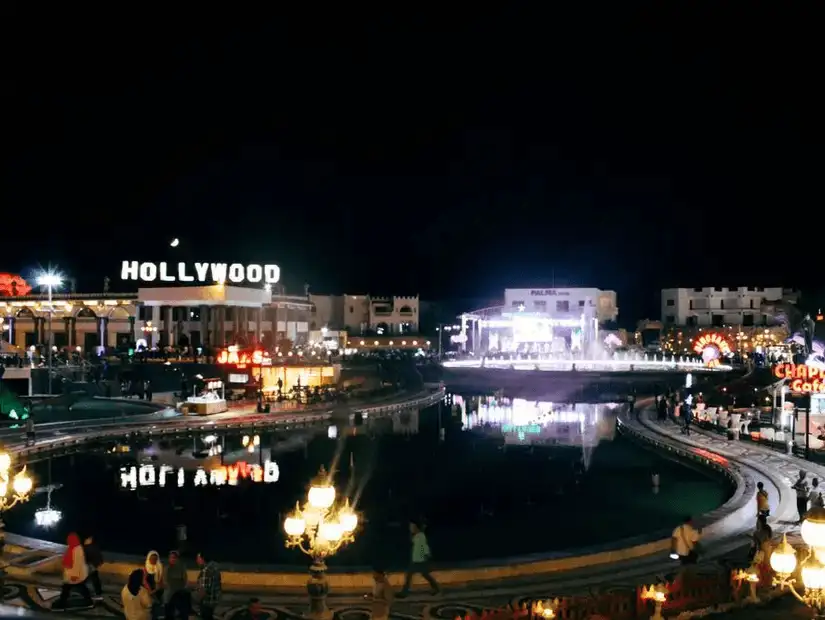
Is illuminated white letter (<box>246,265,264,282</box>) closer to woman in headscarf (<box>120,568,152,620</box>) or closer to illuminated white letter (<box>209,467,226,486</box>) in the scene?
illuminated white letter (<box>209,467,226,486</box>)

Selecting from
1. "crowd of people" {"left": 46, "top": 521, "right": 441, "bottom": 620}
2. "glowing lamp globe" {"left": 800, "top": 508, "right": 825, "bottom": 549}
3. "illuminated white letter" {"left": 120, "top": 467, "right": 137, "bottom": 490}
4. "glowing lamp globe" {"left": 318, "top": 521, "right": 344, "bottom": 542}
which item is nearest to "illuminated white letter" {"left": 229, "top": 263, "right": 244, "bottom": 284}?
"illuminated white letter" {"left": 120, "top": 467, "right": 137, "bottom": 490}

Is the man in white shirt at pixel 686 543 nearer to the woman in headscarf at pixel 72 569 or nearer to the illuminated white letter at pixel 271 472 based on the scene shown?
the woman in headscarf at pixel 72 569

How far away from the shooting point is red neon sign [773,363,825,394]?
95.6ft

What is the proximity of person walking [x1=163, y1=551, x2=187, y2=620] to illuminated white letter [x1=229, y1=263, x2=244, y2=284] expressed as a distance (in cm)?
5930

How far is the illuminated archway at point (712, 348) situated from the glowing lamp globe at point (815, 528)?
63176mm

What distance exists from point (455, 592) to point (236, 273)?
193 feet

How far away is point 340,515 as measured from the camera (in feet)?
39.4

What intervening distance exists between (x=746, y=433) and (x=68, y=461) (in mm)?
27075

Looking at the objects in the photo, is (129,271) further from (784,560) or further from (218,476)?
(784,560)

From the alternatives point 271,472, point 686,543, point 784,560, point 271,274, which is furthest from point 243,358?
point 784,560

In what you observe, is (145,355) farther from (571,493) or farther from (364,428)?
(571,493)

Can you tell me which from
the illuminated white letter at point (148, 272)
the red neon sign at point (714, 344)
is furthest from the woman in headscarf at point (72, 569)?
the red neon sign at point (714, 344)

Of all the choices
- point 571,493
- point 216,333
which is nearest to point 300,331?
point 216,333

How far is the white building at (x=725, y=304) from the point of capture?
94.1m
